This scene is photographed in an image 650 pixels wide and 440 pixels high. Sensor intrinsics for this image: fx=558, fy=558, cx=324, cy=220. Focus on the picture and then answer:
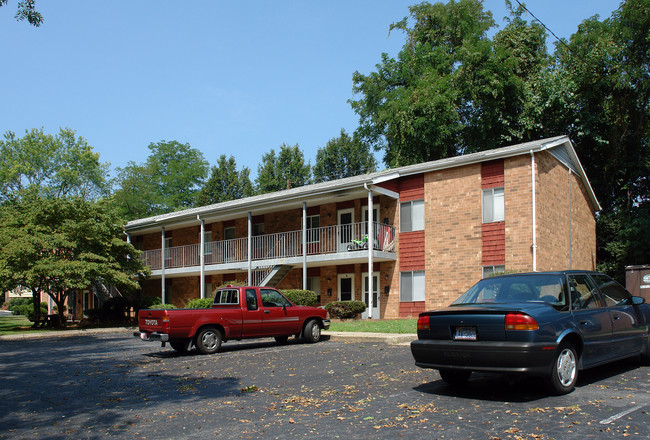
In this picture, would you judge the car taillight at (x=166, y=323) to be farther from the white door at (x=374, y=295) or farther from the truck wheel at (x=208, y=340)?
the white door at (x=374, y=295)

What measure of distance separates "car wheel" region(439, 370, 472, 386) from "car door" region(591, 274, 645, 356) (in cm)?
211

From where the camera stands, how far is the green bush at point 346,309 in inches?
880

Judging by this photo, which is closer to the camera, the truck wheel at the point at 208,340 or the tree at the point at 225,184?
the truck wheel at the point at 208,340

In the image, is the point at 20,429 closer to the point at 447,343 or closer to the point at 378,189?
the point at 447,343

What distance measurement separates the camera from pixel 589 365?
7.23 m

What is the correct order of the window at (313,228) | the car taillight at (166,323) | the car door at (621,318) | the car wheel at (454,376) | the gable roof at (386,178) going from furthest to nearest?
the window at (313,228) < the gable roof at (386,178) < the car taillight at (166,323) < the car door at (621,318) < the car wheel at (454,376)

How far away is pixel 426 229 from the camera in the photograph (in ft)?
75.7

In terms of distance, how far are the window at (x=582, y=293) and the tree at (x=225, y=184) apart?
48.8 metres

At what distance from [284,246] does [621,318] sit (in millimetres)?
19563

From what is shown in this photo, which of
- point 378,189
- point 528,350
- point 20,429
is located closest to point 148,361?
point 20,429

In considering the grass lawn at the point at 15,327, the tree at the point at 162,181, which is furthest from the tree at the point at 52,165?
the grass lawn at the point at 15,327

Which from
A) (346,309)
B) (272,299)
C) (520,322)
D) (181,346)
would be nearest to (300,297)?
(346,309)

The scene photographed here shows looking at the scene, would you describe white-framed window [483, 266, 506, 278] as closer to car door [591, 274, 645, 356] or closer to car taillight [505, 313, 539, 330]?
car door [591, 274, 645, 356]

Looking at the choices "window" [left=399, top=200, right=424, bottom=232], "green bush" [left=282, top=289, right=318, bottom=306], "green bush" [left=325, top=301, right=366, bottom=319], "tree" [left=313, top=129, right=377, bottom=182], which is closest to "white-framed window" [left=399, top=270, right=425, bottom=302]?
"window" [left=399, top=200, right=424, bottom=232]
